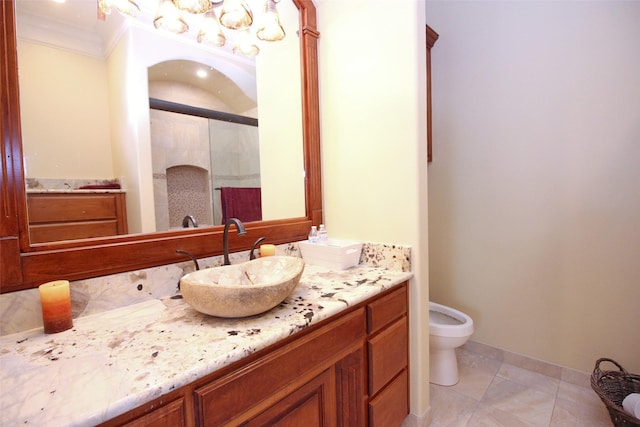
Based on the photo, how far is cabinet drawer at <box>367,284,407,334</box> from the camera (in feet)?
3.60

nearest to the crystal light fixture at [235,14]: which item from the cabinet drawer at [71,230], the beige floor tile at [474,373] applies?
the cabinet drawer at [71,230]

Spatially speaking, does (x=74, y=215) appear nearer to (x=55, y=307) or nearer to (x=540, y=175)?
(x=55, y=307)

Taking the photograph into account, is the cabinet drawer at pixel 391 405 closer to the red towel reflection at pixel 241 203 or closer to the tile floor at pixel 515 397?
the tile floor at pixel 515 397

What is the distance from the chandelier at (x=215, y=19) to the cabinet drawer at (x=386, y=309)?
1.25 metres

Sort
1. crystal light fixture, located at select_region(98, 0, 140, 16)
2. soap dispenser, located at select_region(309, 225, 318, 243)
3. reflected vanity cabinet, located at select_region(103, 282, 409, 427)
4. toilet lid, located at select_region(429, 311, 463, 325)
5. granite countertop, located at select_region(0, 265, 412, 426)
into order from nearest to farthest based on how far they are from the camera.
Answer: granite countertop, located at select_region(0, 265, 412, 426) → reflected vanity cabinet, located at select_region(103, 282, 409, 427) → crystal light fixture, located at select_region(98, 0, 140, 16) → soap dispenser, located at select_region(309, 225, 318, 243) → toilet lid, located at select_region(429, 311, 463, 325)

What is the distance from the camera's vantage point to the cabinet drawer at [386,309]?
1097 mm

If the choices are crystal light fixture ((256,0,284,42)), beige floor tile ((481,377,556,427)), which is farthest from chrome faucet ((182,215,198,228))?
beige floor tile ((481,377,556,427))

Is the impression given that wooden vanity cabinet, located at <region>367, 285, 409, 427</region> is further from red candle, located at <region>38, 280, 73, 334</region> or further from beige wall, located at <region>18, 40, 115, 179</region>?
beige wall, located at <region>18, 40, 115, 179</region>

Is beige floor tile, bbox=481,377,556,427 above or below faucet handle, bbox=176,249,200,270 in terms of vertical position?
below

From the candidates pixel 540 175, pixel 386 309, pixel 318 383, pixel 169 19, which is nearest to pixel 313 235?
pixel 386 309

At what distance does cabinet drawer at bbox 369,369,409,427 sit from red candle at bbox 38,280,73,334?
3.40 ft

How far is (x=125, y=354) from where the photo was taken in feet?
2.19

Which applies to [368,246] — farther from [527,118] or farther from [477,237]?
[527,118]

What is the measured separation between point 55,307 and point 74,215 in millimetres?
299
